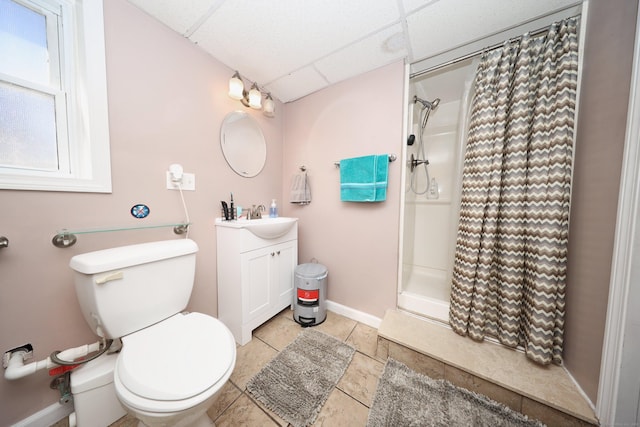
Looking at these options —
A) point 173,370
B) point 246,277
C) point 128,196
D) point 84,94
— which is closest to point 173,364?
point 173,370

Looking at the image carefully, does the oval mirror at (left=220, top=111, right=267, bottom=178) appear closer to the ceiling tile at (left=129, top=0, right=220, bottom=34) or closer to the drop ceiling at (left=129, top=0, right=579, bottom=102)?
the drop ceiling at (left=129, top=0, right=579, bottom=102)

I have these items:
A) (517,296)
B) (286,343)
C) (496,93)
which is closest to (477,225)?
(517,296)

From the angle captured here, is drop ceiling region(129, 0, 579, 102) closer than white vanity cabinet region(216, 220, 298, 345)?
Yes

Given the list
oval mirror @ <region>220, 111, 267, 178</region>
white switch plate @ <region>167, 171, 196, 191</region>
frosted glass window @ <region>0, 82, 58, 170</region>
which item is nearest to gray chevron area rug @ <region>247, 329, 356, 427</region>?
white switch plate @ <region>167, 171, 196, 191</region>

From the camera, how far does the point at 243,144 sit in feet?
5.13

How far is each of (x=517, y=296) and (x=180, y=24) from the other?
2530 millimetres

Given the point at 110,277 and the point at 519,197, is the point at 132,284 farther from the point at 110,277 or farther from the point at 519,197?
the point at 519,197

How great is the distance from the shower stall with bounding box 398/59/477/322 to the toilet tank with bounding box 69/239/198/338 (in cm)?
146

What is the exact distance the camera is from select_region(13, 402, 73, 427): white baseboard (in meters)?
0.82

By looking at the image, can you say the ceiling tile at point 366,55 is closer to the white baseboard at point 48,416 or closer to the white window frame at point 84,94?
the white window frame at point 84,94

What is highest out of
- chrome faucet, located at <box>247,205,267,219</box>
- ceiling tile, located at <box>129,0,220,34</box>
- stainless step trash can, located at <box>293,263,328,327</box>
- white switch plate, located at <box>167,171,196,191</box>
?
ceiling tile, located at <box>129,0,220,34</box>

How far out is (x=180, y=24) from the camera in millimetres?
1120

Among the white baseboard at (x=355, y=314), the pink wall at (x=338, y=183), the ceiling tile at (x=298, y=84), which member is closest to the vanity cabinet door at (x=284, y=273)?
the pink wall at (x=338, y=183)

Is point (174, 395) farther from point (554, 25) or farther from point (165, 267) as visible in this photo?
point (554, 25)
